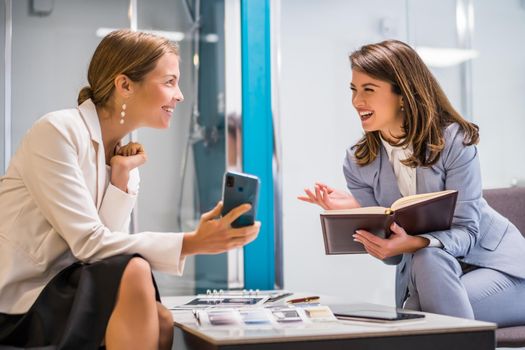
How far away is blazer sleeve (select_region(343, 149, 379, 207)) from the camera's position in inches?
96.6

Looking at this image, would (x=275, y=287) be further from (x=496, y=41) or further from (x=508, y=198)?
(x=496, y=41)

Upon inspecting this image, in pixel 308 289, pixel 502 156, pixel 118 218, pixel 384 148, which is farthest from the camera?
pixel 502 156

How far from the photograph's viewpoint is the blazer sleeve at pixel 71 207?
1.67 m

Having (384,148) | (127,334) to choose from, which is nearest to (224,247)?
(127,334)

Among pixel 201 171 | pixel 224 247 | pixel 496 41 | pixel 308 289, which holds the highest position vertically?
pixel 496 41

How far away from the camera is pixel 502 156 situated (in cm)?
366

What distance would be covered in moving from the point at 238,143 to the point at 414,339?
1782 mm

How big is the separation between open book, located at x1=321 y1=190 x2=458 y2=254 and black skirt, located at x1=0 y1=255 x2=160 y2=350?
0.68 m

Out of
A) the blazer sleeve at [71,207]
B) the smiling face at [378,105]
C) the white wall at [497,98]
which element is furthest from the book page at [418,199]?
the white wall at [497,98]

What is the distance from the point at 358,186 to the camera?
2484 mm

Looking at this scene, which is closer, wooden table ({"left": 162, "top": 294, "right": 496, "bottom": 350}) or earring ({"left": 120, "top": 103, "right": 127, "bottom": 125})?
wooden table ({"left": 162, "top": 294, "right": 496, "bottom": 350})

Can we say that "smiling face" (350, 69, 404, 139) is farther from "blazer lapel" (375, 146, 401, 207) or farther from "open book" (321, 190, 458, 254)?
"open book" (321, 190, 458, 254)

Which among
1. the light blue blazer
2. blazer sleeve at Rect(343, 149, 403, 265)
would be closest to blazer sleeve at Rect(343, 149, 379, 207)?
blazer sleeve at Rect(343, 149, 403, 265)

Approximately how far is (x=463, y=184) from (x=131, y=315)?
43.3 inches
